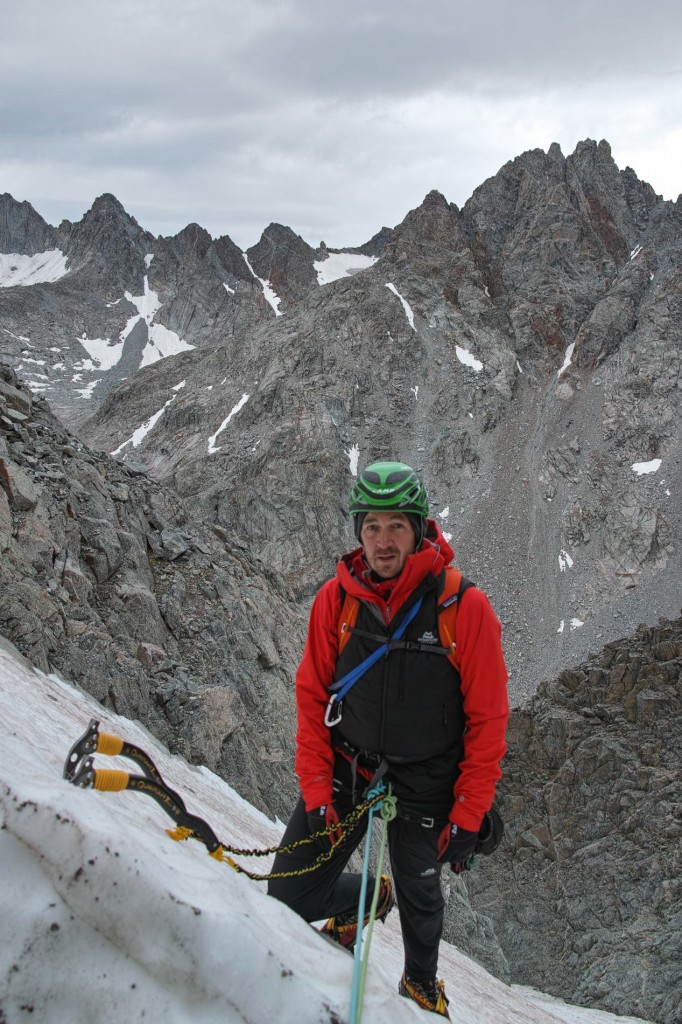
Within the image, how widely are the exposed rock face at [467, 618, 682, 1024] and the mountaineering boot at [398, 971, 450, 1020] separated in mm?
17493

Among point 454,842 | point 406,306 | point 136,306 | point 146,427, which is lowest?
point 454,842

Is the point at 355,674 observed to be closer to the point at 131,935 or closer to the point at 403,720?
the point at 403,720

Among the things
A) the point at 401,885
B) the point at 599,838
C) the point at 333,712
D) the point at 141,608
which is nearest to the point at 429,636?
the point at 333,712

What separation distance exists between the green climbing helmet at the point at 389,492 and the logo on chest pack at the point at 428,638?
0.87m

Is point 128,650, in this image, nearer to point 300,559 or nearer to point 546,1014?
point 546,1014

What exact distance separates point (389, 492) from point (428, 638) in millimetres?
1064

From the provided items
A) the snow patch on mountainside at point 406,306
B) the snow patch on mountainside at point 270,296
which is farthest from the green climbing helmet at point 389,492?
the snow patch on mountainside at point 270,296

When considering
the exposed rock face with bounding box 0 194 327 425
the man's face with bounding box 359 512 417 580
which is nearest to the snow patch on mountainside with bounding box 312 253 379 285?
the exposed rock face with bounding box 0 194 327 425

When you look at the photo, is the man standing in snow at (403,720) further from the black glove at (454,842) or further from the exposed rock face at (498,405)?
the exposed rock face at (498,405)

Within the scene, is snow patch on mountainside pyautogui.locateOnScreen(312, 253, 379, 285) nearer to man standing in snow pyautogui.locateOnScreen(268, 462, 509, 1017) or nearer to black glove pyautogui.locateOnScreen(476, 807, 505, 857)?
man standing in snow pyautogui.locateOnScreen(268, 462, 509, 1017)

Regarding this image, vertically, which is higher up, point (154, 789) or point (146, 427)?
point (146, 427)

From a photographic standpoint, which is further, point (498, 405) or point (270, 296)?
point (270, 296)

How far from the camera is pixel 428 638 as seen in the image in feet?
14.9

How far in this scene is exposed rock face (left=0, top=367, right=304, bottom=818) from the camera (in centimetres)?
1166
